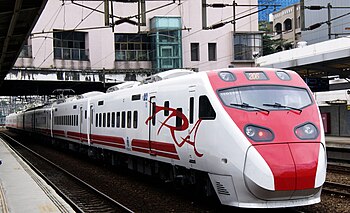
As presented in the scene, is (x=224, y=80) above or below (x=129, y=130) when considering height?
above

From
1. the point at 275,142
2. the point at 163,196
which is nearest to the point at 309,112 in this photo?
the point at 275,142

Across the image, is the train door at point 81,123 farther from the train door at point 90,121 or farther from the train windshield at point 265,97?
the train windshield at point 265,97

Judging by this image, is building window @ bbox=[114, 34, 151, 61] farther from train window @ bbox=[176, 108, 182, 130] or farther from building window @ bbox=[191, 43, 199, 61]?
train window @ bbox=[176, 108, 182, 130]

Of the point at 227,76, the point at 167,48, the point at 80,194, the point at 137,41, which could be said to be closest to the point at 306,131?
the point at 227,76

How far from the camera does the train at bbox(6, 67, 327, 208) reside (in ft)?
29.5

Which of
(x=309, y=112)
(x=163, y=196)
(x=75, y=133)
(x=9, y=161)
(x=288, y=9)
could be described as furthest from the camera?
(x=288, y=9)

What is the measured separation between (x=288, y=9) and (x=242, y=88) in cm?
7605

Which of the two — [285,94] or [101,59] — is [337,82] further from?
[285,94]

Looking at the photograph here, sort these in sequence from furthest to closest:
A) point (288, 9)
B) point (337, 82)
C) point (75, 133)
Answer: point (288, 9) → point (337, 82) → point (75, 133)

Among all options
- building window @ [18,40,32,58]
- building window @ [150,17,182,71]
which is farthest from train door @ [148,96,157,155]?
building window @ [150,17,182,71]

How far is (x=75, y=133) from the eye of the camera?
25.5m

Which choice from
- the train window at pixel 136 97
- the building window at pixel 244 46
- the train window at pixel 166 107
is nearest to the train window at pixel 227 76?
the train window at pixel 166 107

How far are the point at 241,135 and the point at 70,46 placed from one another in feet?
113

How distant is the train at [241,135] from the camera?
8.99 meters
